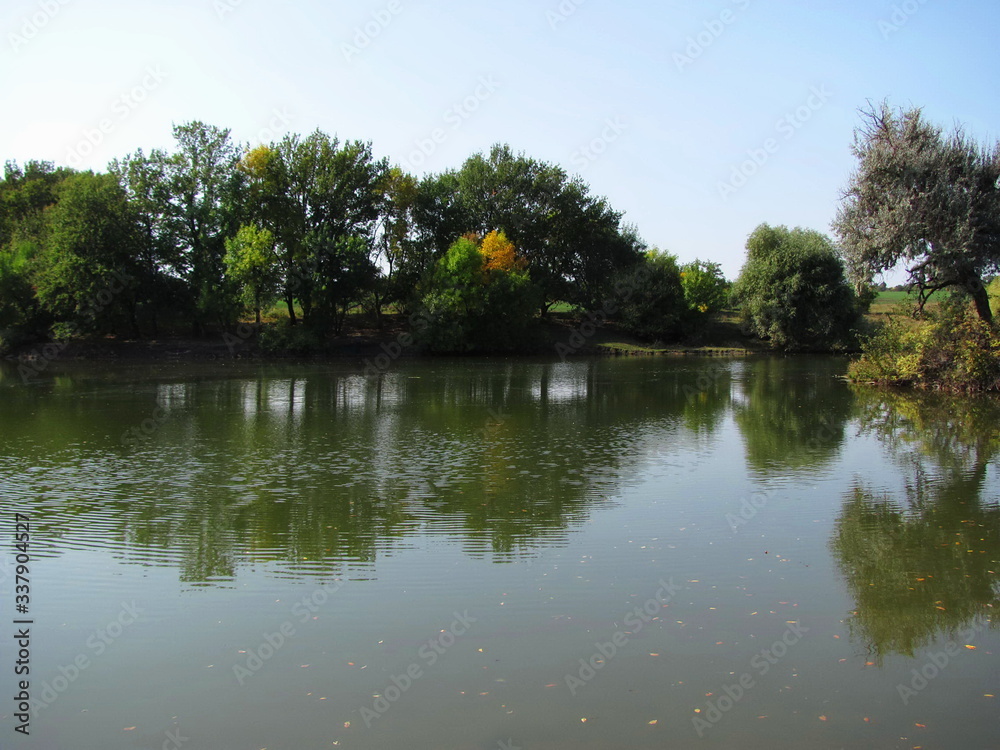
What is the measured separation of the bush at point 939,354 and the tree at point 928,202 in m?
1.10

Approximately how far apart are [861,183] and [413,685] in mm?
26434

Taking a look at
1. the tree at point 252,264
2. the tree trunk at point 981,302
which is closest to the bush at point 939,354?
the tree trunk at point 981,302

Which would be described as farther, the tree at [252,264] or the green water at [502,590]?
the tree at [252,264]

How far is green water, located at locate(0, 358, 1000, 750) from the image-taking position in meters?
5.98

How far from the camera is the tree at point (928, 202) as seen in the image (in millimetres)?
26359
